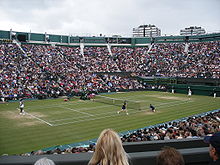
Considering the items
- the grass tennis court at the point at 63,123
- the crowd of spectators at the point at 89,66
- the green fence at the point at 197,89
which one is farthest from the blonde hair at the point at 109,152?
the green fence at the point at 197,89

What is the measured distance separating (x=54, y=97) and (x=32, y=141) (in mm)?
23215

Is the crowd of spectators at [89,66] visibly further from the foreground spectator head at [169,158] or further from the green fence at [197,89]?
the foreground spectator head at [169,158]

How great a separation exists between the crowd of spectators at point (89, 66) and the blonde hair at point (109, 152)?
3676cm

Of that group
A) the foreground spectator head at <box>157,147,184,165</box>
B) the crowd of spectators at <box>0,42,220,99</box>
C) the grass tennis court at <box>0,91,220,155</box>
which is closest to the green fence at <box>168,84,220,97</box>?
the crowd of spectators at <box>0,42,220,99</box>

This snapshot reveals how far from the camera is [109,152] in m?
2.74

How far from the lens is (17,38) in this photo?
54531mm

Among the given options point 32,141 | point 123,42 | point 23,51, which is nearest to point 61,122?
point 32,141

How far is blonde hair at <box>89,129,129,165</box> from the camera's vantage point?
272 centimetres

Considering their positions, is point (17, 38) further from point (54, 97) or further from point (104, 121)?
point (104, 121)

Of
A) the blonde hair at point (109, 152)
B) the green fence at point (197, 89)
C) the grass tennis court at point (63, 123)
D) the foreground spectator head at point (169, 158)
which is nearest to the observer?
the foreground spectator head at point (169, 158)

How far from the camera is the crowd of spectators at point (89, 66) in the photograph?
4086cm

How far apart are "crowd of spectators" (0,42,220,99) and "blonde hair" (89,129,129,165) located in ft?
121

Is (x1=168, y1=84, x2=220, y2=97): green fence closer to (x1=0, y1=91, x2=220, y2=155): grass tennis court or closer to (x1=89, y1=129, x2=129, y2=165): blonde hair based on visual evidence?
(x1=0, y1=91, x2=220, y2=155): grass tennis court

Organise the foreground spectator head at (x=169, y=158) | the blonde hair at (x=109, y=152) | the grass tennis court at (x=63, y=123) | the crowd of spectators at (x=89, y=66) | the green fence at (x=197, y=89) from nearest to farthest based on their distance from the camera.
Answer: the foreground spectator head at (x=169, y=158)
the blonde hair at (x=109, y=152)
the grass tennis court at (x=63, y=123)
the green fence at (x=197, y=89)
the crowd of spectators at (x=89, y=66)
